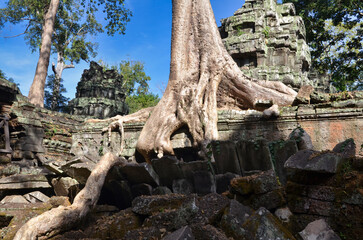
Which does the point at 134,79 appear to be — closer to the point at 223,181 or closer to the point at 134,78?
the point at 134,78

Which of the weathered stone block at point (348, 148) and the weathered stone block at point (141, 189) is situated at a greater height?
the weathered stone block at point (348, 148)

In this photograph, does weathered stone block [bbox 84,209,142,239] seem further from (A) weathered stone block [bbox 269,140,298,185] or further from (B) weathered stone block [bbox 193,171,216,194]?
(A) weathered stone block [bbox 269,140,298,185]

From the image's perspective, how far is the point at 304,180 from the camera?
2.80 meters

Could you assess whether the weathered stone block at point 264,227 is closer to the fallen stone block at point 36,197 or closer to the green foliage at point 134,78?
the fallen stone block at point 36,197

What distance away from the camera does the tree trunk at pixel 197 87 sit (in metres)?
5.95

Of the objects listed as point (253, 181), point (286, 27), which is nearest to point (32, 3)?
point (286, 27)

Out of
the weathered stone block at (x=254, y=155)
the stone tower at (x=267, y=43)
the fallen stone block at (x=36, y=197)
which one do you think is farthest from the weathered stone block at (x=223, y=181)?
the stone tower at (x=267, y=43)

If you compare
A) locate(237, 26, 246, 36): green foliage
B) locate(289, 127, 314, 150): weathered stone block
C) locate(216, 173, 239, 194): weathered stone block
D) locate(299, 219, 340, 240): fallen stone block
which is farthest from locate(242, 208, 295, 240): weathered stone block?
locate(237, 26, 246, 36): green foliage

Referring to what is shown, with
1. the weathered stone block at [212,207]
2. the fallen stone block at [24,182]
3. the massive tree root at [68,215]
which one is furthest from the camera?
the fallen stone block at [24,182]

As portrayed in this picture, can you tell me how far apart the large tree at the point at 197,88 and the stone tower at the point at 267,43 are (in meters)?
2.83

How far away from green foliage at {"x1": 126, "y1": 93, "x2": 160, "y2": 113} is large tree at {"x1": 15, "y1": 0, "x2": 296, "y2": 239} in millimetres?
25163

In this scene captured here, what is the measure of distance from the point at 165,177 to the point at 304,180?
2233 millimetres

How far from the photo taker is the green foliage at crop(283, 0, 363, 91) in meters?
16.6

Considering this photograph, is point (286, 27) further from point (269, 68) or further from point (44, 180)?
point (44, 180)
